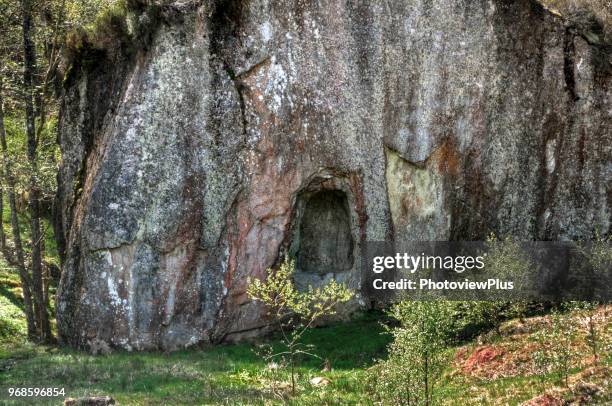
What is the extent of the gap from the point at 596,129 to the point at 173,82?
15.5 metres

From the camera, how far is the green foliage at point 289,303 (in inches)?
787

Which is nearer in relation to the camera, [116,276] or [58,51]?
[116,276]

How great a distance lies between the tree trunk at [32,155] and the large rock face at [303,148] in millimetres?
1232

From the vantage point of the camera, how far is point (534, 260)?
29812mm

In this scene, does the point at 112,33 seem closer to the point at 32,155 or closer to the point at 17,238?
the point at 32,155

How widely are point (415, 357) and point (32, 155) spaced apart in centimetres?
1906

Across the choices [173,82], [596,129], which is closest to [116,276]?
[173,82]

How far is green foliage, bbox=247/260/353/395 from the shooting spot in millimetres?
20000

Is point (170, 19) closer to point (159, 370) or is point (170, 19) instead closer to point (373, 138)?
point (373, 138)

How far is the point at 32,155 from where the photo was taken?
96.9 ft

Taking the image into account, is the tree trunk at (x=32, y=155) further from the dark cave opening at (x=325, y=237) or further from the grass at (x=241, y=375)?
the dark cave opening at (x=325, y=237)

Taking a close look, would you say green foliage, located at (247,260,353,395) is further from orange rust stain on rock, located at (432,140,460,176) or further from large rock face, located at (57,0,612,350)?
orange rust stain on rock, located at (432,140,460,176)

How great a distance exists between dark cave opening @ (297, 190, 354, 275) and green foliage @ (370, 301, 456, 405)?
13214 millimetres

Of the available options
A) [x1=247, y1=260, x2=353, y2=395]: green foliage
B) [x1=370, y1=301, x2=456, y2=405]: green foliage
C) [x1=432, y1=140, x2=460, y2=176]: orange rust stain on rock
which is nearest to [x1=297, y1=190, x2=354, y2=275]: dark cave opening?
[x1=247, y1=260, x2=353, y2=395]: green foliage
